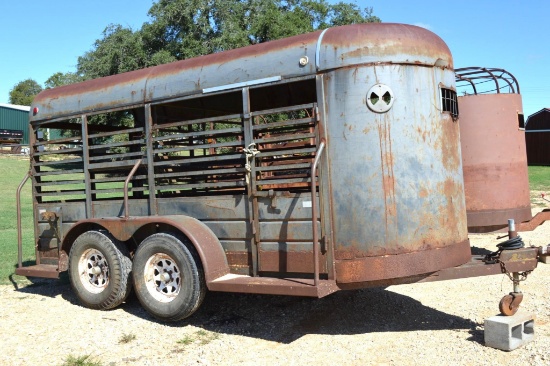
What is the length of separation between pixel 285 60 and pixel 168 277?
245 cm

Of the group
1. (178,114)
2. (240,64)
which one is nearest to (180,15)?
(178,114)

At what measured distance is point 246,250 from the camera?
5297mm

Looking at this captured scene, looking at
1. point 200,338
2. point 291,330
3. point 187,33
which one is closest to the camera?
point 200,338

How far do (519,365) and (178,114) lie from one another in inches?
194

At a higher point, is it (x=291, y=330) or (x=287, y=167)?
(x=287, y=167)

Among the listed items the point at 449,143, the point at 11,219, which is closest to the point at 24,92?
the point at 11,219

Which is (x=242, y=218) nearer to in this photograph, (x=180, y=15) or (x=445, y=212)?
(x=445, y=212)

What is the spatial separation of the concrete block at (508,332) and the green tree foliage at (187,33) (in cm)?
2224

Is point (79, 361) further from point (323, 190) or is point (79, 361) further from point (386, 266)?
point (386, 266)

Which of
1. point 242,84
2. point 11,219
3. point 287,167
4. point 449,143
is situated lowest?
point 11,219

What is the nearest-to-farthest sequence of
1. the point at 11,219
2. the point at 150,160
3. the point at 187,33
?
the point at 150,160 < the point at 11,219 < the point at 187,33

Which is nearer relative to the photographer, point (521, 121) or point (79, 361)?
point (79, 361)

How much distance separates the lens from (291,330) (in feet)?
17.6

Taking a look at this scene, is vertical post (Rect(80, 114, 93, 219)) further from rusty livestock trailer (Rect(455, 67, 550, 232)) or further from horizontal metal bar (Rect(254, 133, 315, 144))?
rusty livestock trailer (Rect(455, 67, 550, 232))
